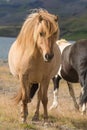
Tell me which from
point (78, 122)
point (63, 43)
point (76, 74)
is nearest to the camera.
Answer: point (78, 122)

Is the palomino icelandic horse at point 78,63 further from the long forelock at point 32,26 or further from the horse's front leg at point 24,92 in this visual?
the long forelock at point 32,26

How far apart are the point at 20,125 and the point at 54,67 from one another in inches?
70.2

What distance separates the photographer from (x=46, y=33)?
802cm

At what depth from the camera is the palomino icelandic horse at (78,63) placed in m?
11.7

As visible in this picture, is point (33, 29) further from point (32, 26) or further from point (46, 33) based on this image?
point (46, 33)

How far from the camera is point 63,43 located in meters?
14.9

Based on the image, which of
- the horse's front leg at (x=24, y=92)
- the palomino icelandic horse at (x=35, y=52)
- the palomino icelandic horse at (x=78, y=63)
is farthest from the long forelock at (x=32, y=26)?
the palomino icelandic horse at (x=78, y=63)

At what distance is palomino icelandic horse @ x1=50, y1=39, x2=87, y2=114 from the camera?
461 inches

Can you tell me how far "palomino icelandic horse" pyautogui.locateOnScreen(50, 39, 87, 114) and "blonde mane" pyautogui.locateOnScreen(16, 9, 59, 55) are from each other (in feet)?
9.97

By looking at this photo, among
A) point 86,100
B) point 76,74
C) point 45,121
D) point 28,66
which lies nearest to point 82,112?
point 86,100

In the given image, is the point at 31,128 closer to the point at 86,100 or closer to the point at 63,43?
the point at 86,100

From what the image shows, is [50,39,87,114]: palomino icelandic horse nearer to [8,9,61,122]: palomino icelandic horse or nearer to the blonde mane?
[8,9,61,122]: palomino icelandic horse

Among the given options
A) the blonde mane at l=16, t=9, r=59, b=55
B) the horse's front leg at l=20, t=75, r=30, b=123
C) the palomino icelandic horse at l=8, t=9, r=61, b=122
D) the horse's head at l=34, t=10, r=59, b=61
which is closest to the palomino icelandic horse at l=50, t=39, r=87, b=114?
the palomino icelandic horse at l=8, t=9, r=61, b=122

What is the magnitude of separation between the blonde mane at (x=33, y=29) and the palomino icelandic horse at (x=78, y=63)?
9.97 feet
